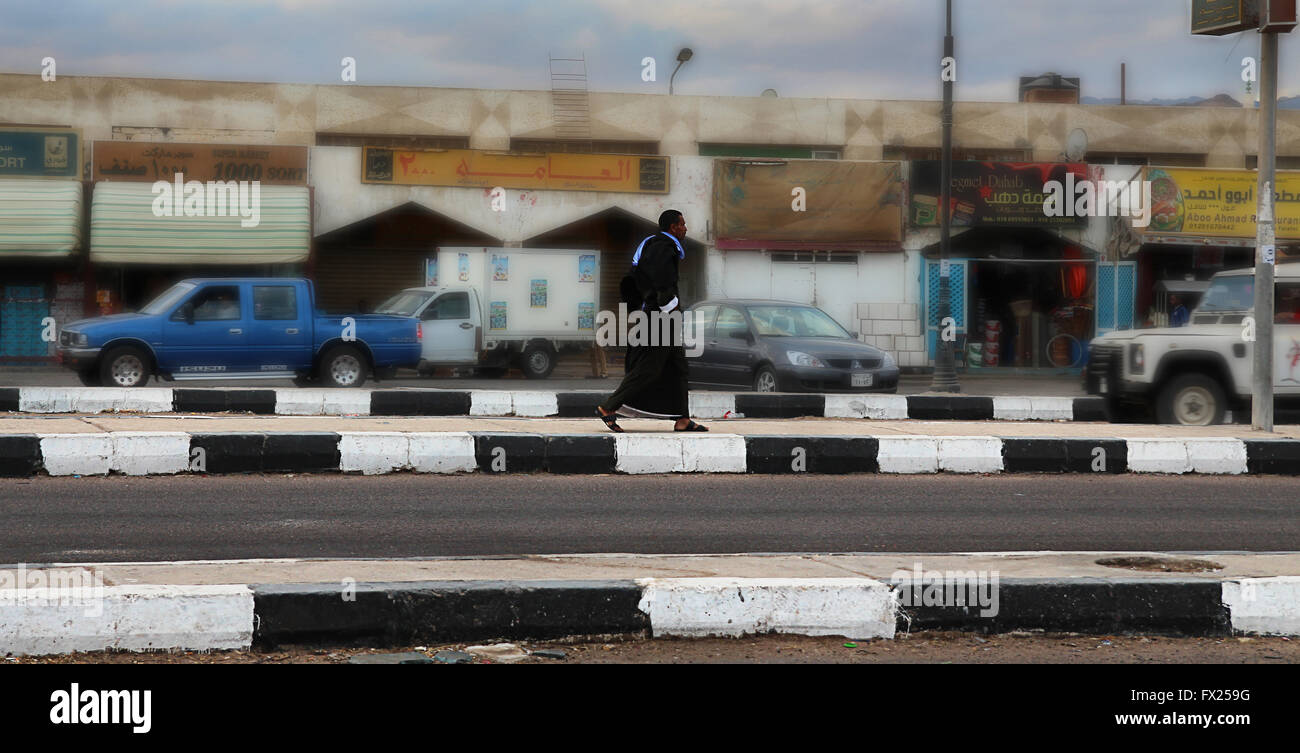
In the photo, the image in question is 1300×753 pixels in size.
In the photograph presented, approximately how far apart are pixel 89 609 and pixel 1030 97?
109 feet

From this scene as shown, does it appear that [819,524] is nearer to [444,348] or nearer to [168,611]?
[168,611]

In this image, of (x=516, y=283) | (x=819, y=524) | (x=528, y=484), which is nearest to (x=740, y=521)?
(x=819, y=524)

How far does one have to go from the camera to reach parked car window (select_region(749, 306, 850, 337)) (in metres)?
18.2

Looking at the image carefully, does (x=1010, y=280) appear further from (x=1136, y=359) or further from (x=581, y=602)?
Result: (x=581, y=602)

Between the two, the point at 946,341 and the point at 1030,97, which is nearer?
the point at 946,341

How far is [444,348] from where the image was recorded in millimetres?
24062

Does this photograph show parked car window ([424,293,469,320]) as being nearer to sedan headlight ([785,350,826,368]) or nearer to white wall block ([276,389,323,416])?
sedan headlight ([785,350,826,368])

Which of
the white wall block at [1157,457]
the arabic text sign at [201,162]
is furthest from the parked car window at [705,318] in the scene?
the arabic text sign at [201,162]

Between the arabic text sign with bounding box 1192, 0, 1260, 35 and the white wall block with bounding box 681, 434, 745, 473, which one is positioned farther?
the arabic text sign with bounding box 1192, 0, 1260, 35

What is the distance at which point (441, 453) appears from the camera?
9.84m

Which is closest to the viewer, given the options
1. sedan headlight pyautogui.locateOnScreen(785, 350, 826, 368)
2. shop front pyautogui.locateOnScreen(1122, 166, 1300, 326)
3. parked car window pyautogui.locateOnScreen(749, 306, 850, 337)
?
sedan headlight pyautogui.locateOnScreen(785, 350, 826, 368)

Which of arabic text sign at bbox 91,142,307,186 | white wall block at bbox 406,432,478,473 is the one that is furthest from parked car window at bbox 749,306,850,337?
arabic text sign at bbox 91,142,307,186

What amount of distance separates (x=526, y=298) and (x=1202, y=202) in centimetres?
1396

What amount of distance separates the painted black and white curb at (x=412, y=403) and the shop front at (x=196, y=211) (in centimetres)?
1360
